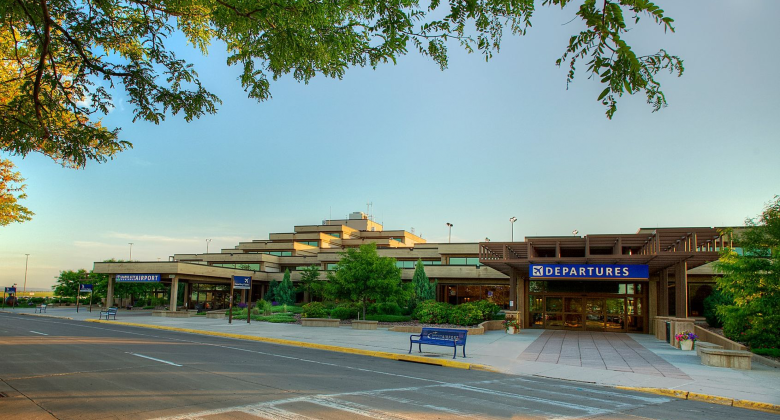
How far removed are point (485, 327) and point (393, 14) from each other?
23.5 meters

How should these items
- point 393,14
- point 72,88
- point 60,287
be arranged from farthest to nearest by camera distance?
1. point 60,287
2. point 72,88
3. point 393,14

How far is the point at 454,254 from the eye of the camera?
175 ft

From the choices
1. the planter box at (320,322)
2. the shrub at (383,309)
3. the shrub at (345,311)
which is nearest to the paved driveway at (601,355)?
the planter box at (320,322)

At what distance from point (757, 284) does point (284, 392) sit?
16.4 metres

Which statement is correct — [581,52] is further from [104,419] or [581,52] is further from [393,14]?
[104,419]

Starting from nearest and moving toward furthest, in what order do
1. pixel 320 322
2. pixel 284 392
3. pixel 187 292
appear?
pixel 284 392 → pixel 320 322 → pixel 187 292

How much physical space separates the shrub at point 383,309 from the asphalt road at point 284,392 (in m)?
21.2

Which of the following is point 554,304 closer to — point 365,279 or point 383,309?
point 365,279

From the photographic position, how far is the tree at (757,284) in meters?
16.6

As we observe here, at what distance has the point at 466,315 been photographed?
28359 mm

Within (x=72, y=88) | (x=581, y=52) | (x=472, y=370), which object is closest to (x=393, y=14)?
(x=581, y=52)

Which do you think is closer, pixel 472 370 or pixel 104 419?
pixel 104 419

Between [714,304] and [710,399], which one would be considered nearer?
[710,399]

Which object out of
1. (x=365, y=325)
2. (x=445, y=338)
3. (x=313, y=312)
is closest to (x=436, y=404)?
(x=445, y=338)
